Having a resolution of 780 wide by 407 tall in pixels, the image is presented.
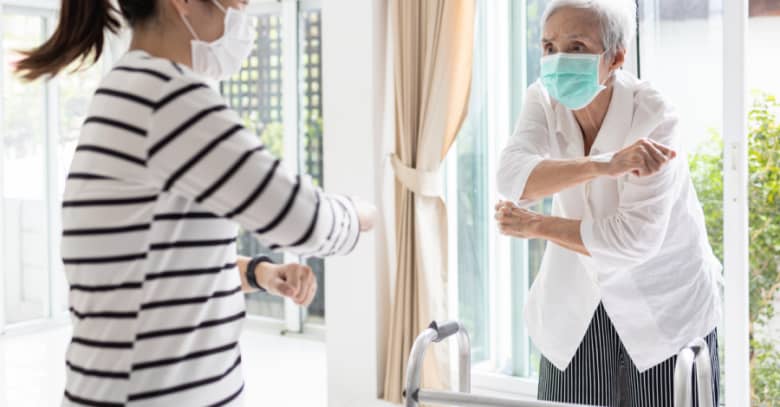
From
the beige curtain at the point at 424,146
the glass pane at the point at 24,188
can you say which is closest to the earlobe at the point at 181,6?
the beige curtain at the point at 424,146

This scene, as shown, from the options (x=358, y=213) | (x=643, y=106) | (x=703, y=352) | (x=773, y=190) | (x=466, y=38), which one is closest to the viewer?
(x=358, y=213)

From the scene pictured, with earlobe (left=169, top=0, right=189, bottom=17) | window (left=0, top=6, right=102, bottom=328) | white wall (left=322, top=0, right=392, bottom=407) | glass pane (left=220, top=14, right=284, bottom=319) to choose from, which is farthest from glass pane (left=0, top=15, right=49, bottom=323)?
earlobe (left=169, top=0, right=189, bottom=17)

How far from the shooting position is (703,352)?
1621mm

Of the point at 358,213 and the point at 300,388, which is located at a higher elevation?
the point at 358,213

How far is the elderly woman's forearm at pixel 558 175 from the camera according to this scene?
5.82 ft

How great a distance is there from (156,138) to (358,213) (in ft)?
1.02

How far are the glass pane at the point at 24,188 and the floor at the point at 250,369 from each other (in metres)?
0.28

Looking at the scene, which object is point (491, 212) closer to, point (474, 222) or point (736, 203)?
point (474, 222)

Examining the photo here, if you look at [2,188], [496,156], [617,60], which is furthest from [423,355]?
[2,188]

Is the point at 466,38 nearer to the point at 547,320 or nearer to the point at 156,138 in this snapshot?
the point at 547,320

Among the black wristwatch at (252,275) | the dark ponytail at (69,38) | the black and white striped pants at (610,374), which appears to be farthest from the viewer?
the black and white striped pants at (610,374)

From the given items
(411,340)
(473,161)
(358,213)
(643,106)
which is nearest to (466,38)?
(473,161)

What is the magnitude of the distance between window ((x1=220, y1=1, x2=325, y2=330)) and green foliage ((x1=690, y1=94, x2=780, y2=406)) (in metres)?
2.76

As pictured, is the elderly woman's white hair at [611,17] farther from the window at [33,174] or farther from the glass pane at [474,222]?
the window at [33,174]
